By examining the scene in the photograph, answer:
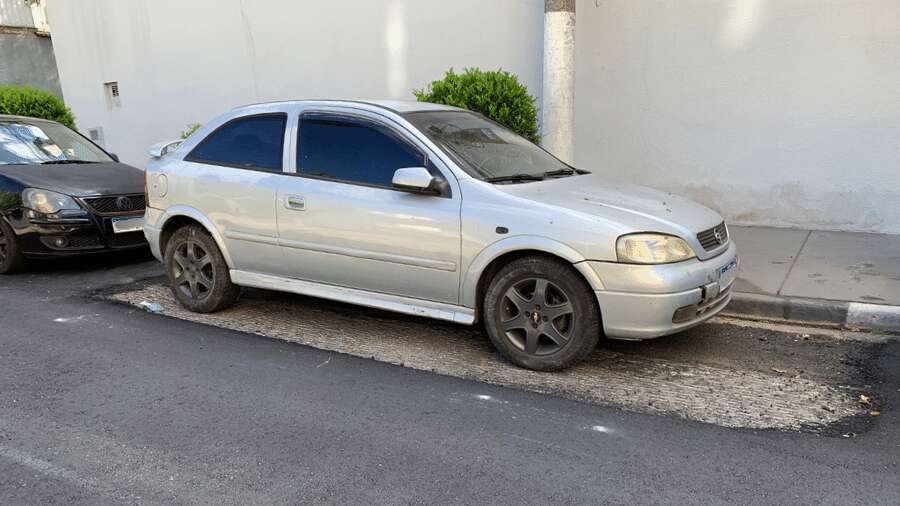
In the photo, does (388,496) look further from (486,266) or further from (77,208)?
(77,208)

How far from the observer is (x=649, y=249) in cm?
399

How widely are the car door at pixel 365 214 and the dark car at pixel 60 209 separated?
289 centimetres

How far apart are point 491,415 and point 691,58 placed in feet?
19.9

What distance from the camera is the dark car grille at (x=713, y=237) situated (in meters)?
4.29

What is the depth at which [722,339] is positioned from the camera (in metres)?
4.94

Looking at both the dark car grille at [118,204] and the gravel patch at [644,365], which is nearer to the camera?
the gravel patch at [644,365]

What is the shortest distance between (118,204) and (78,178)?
0.60m

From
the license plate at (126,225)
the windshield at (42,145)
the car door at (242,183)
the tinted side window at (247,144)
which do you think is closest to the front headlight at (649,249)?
the car door at (242,183)

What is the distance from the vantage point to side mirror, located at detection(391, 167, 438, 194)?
4.34m

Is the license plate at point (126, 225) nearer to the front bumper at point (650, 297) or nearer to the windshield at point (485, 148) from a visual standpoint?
the windshield at point (485, 148)

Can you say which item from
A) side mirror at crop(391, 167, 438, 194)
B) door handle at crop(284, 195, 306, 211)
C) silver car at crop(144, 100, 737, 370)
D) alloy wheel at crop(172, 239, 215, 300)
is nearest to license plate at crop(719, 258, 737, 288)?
silver car at crop(144, 100, 737, 370)

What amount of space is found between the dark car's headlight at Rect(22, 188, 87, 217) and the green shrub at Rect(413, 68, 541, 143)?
3.82m

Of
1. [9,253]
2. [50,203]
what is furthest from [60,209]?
[9,253]

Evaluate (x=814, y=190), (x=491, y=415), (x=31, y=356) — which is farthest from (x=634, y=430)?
(x=814, y=190)
